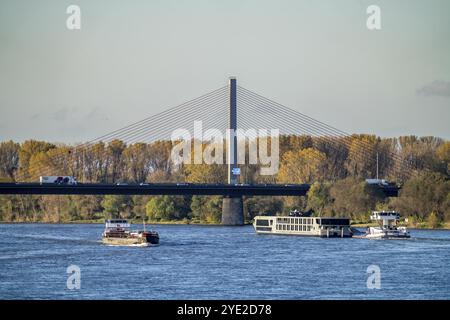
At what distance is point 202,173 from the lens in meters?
134

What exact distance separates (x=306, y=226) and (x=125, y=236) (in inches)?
840

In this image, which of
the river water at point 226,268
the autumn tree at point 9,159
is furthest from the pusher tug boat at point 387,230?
the autumn tree at point 9,159

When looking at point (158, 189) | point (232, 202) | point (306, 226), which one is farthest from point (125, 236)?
point (232, 202)

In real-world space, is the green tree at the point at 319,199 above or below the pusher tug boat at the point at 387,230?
above

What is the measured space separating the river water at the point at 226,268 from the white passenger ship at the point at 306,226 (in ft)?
18.2

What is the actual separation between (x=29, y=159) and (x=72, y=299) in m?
96.2

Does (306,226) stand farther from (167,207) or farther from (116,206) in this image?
(116,206)

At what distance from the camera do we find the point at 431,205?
376 ft

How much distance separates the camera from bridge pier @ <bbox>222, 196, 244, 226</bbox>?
123375mm

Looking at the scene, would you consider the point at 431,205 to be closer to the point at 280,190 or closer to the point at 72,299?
the point at 280,190

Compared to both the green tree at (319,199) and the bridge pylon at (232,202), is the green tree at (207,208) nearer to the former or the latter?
the bridge pylon at (232,202)

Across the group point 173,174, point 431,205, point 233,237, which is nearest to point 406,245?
point 233,237

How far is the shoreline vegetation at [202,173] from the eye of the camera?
126250 millimetres
